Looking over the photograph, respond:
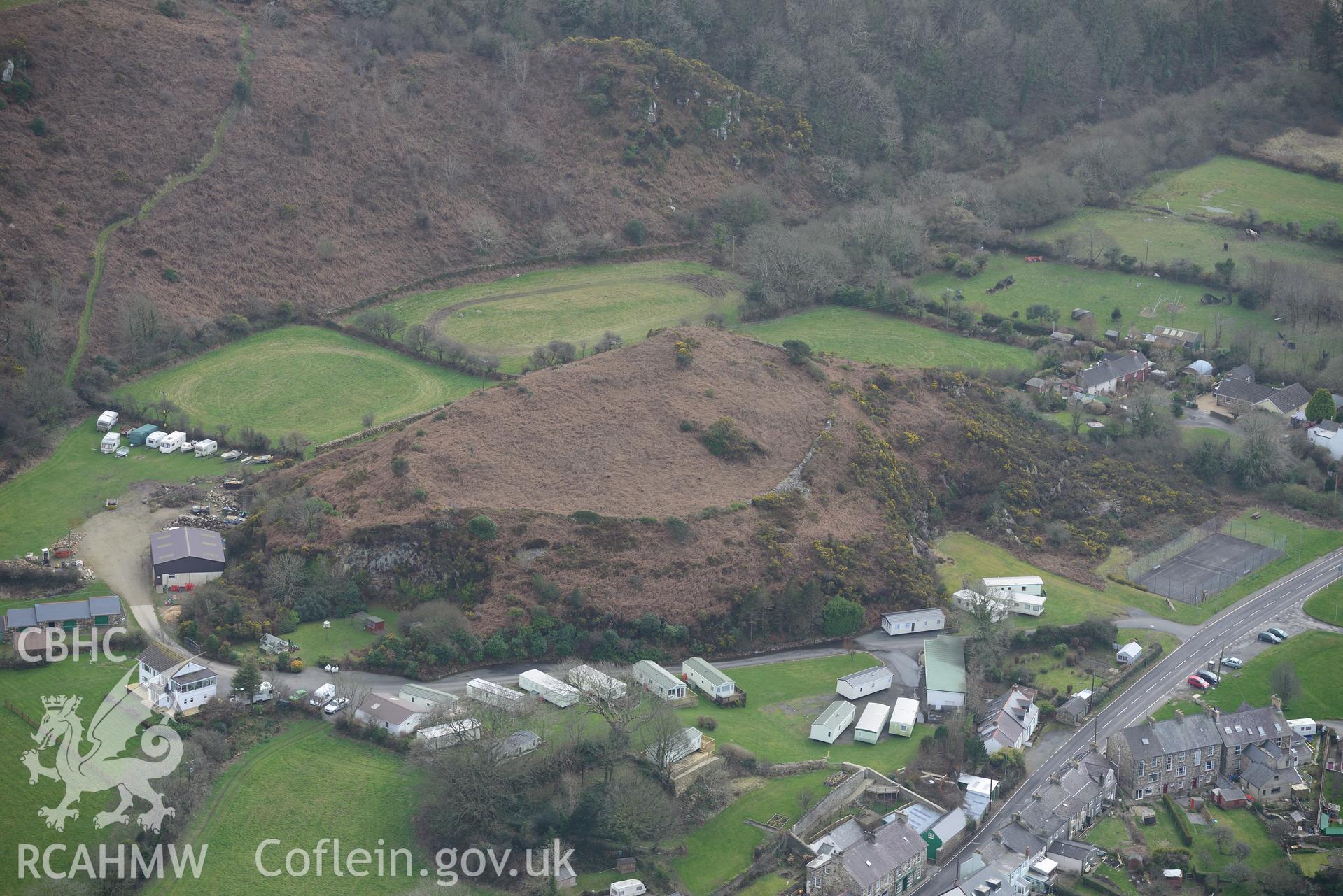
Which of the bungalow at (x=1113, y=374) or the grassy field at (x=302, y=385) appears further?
the bungalow at (x=1113, y=374)

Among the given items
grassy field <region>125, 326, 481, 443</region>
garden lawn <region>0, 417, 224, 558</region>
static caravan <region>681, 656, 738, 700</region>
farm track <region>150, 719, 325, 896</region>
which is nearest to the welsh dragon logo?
farm track <region>150, 719, 325, 896</region>

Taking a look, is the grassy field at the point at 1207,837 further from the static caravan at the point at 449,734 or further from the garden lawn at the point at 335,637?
the garden lawn at the point at 335,637

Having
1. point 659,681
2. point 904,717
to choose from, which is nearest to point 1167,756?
point 904,717

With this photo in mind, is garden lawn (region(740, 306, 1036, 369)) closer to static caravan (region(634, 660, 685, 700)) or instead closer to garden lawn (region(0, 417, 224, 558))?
static caravan (region(634, 660, 685, 700))

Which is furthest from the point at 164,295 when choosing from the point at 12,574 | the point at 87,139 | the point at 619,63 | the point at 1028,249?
the point at 1028,249

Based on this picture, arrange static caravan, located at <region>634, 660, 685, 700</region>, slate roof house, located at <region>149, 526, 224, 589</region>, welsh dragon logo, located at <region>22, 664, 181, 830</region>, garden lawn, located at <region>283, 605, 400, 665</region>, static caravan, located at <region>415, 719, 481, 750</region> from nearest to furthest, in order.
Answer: welsh dragon logo, located at <region>22, 664, 181, 830</region>, static caravan, located at <region>415, 719, 481, 750</region>, static caravan, located at <region>634, 660, 685, 700</region>, garden lawn, located at <region>283, 605, 400, 665</region>, slate roof house, located at <region>149, 526, 224, 589</region>

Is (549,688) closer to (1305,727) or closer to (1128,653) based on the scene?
(1128,653)

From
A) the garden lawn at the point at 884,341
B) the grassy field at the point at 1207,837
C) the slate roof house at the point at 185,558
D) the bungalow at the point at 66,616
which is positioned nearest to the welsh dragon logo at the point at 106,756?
the bungalow at the point at 66,616
